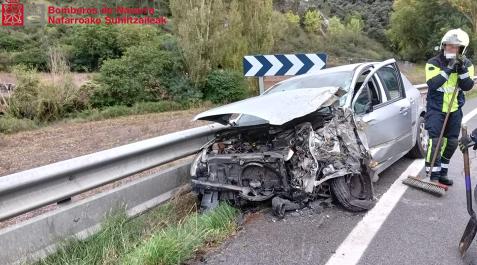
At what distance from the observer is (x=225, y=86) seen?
17.7m

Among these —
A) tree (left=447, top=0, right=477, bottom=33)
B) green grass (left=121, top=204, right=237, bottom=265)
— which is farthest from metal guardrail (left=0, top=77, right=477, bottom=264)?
tree (left=447, top=0, right=477, bottom=33)

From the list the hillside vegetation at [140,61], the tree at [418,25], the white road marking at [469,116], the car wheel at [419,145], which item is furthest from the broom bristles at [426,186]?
the tree at [418,25]

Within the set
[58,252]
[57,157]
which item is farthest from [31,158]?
[58,252]

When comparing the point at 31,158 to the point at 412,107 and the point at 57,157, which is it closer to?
the point at 57,157

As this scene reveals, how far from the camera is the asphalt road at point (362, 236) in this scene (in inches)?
138

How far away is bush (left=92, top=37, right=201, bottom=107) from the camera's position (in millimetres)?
16688

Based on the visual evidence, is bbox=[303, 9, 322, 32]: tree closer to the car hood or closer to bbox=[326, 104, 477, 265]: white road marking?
bbox=[326, 104, 477, 265]: white road marking

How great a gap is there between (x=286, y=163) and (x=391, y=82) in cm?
260

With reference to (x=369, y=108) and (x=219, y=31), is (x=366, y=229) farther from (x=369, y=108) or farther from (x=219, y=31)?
(x=219, y=31)

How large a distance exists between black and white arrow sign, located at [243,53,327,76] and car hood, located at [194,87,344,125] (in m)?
3.73

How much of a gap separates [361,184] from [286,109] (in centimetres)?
119

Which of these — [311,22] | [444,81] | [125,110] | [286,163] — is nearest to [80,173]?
[286,163]

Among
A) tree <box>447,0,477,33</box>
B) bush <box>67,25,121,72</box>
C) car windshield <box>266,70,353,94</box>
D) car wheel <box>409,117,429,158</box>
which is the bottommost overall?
car wheel <box>409,117,429,158</box>

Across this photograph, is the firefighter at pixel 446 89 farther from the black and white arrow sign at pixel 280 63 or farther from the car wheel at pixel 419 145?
the black and white arrow sign at pixel 280 63
